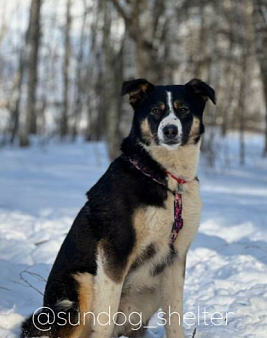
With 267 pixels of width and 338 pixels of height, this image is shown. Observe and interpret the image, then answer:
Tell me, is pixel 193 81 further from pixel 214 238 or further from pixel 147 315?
pixel 214 238

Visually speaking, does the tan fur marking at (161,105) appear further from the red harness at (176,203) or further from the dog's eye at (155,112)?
the red harness at (176,203)

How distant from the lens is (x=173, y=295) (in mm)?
3297

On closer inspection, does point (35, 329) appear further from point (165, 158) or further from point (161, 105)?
point (161, 105)

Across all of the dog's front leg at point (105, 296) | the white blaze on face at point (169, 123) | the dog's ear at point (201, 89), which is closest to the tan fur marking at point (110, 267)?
the dog's front leg at point (105, 296)

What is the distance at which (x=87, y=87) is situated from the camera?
28.3 metres

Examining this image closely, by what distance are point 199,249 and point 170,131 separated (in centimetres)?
273

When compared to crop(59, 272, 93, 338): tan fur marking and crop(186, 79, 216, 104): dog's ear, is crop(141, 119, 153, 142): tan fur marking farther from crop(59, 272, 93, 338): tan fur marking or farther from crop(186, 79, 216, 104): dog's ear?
crop(59, 272, 93, 338): tan fur marking

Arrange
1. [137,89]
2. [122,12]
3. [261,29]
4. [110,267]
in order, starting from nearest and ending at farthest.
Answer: [110,267], [137,89], [122,12], [261,29]

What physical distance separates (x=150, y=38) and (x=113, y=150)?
9.27 feet

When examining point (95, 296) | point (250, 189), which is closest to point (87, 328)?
point (95, 296)

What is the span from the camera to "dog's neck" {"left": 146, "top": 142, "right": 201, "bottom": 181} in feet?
10.9

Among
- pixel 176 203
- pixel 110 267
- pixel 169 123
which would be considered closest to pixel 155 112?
pixel 169 123

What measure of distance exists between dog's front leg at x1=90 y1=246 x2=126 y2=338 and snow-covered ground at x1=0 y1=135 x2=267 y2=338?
0.66m

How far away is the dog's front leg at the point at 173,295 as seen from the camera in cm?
328
